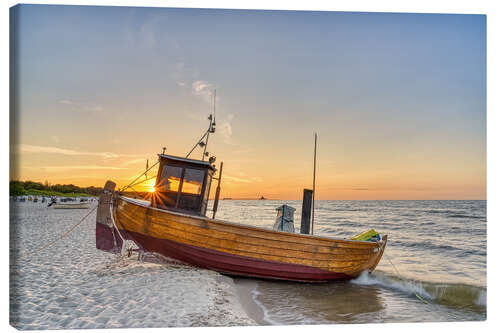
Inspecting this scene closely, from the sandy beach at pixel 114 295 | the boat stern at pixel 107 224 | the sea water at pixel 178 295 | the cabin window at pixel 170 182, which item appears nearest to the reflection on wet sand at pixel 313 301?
the sea water at pixel 178 295

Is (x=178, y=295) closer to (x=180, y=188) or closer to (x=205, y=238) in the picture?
(x=205, y=238)

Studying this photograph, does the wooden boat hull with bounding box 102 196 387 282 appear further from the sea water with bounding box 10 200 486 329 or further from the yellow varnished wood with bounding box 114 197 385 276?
the sea water with bounding box 10 200 486 329

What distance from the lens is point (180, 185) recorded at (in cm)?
531

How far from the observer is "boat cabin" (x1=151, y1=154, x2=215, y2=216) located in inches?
207

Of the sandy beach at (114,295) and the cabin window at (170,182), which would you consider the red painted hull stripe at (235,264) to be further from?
the cabin window at (170,182)

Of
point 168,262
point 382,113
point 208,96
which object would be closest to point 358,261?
point 382,113

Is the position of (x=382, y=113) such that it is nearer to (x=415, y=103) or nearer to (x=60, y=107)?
(x=415, y=103)

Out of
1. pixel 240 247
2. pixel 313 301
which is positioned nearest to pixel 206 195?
pixel 240 247

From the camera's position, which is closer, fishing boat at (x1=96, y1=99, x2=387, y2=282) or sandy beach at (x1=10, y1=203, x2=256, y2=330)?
sandy beach at (x1=10, y1=203, x2=256, y2=330)

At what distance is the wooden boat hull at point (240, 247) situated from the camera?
471 centimetres

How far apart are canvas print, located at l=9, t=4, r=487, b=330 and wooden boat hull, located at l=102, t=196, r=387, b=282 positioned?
0.03 meters

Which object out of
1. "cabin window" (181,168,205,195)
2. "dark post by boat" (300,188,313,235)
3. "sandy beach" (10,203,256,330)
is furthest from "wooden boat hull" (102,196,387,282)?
"dark post by boat" (300,188,313,235)
